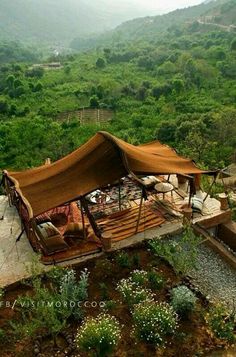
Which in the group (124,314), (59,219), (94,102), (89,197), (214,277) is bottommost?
(94,102)

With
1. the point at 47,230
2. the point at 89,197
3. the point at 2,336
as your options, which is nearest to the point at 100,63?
the point at 89,197

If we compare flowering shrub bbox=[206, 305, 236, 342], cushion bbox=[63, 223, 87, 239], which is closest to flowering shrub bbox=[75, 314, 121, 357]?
flowering shrub bbox=[206, 305, 236, 342]

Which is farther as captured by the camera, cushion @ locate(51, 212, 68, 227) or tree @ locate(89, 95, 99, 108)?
tree @ locate(89, 95, 99, 108)

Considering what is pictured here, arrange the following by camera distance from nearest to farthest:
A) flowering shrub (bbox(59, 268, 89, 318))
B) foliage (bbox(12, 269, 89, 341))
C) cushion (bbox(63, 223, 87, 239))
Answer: foliage (bbox(12, 269, 89, 341))
flowering shrub (bbox(59, 268, 89, 318))
cushion (bbox(63, 223, 87, 239))

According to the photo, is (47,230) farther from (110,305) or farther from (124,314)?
(124,314)

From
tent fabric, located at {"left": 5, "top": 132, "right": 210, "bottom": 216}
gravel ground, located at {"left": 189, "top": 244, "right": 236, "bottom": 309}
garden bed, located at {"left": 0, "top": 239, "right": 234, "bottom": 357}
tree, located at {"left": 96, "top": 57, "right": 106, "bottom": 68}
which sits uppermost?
tent fabric, located at {"left": 5, "top": 132, "right": 210, "bottom": 216}

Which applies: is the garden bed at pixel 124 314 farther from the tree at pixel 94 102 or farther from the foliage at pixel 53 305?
the tree at pixel 94 102

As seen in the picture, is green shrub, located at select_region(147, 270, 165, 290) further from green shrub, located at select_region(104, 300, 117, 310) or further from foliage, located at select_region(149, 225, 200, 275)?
green shrub, located at select_region(104, 300, 117, 310)
